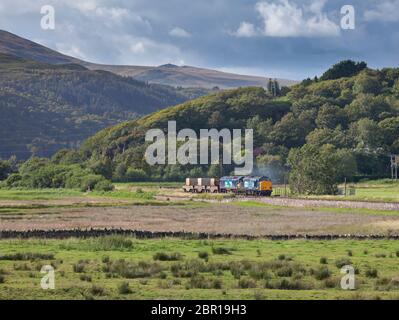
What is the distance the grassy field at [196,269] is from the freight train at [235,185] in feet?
253

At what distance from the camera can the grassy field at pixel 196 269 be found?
90.3 feet

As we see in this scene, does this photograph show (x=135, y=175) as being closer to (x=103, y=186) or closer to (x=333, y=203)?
(x=103, y=186)

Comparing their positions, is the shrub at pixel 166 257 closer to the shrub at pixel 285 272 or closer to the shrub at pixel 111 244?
the shrub at pixel 111 244

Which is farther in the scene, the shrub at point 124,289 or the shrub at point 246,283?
the shrub at point 246,283

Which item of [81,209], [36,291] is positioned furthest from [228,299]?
[81,209]

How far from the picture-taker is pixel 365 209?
78.3 m

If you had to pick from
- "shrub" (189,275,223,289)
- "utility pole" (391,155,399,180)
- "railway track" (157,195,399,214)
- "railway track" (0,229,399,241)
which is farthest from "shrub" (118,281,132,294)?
"utility pole" (391,155,399,180)

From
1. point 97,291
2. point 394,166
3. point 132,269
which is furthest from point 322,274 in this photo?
point 394,166

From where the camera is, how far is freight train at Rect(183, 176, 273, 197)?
124m

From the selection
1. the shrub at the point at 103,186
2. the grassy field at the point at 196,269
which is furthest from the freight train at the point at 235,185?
the grassy field at the point at 196,269

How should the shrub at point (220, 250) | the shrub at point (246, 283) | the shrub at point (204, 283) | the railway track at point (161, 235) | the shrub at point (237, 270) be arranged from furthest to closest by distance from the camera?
the railway track at point (161, 235), the shrub at point (220, 250), the shrub at point (237, 270), the shrub at point (246, 283), the shrub at point (204, 283)

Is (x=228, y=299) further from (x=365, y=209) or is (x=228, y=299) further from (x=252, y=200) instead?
(x=252, y=200)

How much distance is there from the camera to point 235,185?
134 meters

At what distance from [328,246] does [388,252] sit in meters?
4.40
